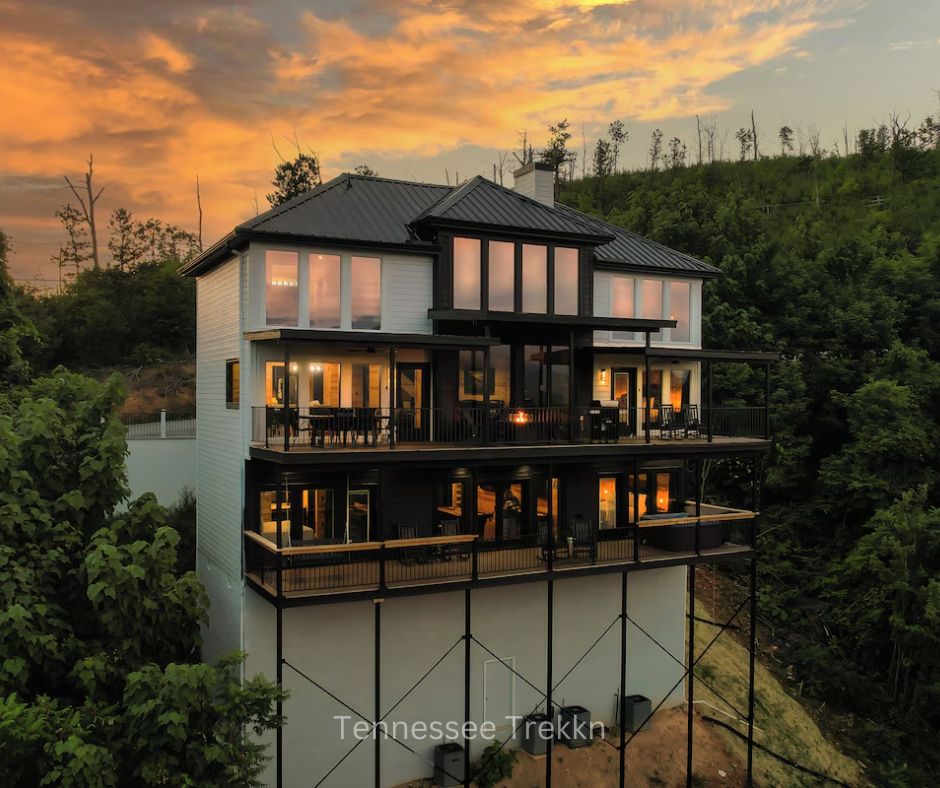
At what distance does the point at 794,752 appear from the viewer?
2292 centimetres

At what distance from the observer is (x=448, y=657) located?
19.3m

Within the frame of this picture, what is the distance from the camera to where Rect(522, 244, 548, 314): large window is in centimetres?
2117

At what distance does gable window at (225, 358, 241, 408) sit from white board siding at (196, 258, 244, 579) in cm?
22

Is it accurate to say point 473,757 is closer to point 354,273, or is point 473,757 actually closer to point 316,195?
point 354,273

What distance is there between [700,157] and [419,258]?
67.4 meters

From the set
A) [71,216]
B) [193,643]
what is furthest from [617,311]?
[71,216]

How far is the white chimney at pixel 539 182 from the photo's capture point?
957 inches

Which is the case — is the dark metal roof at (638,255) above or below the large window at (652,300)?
above

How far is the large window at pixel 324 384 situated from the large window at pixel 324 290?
1.15 m

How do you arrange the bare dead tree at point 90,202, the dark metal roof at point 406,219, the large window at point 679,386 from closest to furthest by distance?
the dark metal roof at point 406,219
the large window at point 679,386
the bare dead tree at point 90,202

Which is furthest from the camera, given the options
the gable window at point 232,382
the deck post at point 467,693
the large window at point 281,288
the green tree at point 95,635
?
the gable window at point 232,382

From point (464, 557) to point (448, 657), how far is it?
283 centimetres

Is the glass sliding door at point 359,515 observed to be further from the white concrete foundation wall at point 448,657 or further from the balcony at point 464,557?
the white concrete foundation wall at point 448,657

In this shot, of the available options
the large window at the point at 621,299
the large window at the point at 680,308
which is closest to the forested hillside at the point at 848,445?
the large window at the point at 680,308
